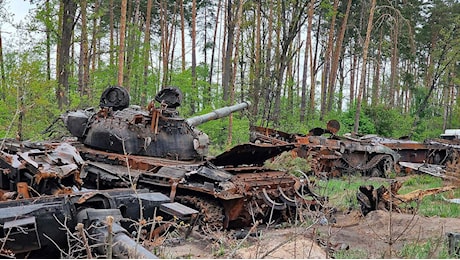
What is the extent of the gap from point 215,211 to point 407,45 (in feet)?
100

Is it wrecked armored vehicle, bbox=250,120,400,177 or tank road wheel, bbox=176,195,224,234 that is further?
wrecked armored vehicle, bbox=250,120,400,177

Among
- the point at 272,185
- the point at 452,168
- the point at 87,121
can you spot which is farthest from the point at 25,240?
the point at 452,168

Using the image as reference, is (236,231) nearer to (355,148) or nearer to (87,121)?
(87,121)

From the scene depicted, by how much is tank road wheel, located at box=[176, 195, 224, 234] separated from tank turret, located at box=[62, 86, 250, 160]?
198cm

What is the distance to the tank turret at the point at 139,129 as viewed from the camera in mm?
9836

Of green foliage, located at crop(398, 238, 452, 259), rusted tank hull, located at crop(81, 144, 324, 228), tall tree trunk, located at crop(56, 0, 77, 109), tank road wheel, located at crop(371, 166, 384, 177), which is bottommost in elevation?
tank road wheel, located at crop(371, 166, 384, 177)

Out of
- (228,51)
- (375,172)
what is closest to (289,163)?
(375,172)

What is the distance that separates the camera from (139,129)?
9.84 m

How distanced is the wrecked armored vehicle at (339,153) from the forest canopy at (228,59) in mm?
3269

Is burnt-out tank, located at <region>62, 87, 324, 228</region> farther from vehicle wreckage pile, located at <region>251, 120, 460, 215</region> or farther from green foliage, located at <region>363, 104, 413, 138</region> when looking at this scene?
green foliage, located at <region>363, 104, 413, 138</region>

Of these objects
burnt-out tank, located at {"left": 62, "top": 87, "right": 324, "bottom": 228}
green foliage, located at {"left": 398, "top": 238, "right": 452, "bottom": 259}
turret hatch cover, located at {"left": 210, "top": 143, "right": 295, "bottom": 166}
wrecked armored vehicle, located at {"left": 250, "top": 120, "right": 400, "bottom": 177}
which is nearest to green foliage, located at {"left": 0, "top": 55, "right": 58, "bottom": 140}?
burnt-out tank, located at {"left": 62, "top": 87, "right": 324, "bottom": 228}

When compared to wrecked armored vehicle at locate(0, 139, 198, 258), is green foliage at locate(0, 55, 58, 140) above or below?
above

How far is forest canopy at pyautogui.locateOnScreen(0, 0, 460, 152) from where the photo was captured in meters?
17.9

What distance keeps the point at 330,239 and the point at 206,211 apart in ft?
6.50
